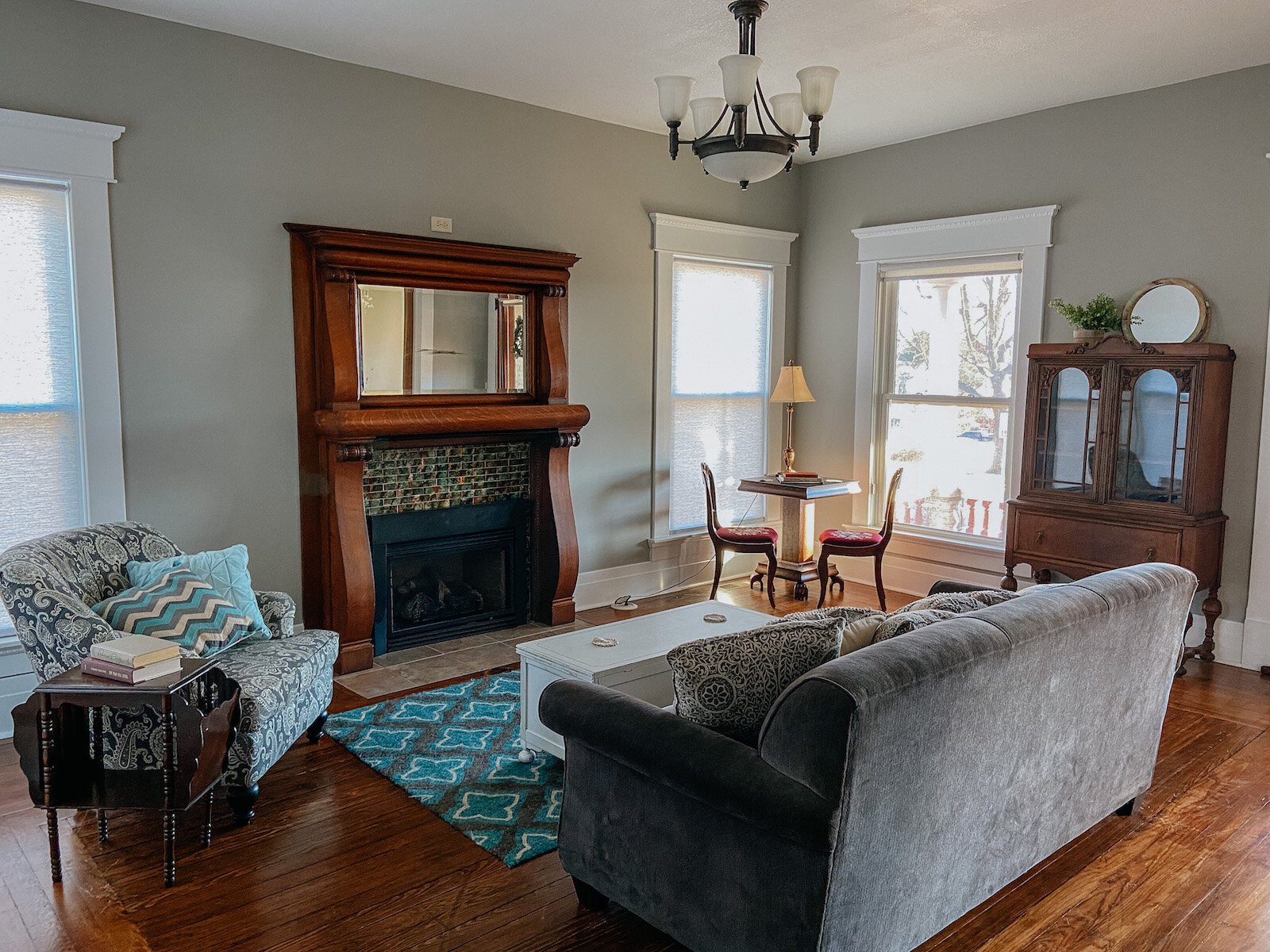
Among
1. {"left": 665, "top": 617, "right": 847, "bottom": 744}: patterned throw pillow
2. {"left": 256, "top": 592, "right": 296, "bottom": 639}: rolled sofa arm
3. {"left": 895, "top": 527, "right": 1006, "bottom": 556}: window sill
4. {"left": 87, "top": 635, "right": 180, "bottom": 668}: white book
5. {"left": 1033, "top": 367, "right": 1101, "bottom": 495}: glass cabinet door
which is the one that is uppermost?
{"left": 1033, "top": 367, "right": 1101, "bottom": 495}: glass cabinet door

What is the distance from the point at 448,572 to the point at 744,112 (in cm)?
292

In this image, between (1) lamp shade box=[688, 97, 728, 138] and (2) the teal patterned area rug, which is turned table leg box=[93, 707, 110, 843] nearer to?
(2) the teal patterned area rug

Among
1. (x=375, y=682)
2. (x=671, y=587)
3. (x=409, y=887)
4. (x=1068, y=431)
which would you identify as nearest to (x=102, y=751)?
(x=409, y=887)

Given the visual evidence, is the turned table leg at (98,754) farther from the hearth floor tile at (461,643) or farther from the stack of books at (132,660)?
the hearth floor tile at (461,643)

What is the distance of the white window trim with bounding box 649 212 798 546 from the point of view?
569cm

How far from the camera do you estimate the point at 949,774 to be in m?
2.14

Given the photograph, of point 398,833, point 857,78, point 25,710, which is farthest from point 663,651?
point 857,78

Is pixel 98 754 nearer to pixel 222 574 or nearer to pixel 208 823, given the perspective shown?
pixel 208 823

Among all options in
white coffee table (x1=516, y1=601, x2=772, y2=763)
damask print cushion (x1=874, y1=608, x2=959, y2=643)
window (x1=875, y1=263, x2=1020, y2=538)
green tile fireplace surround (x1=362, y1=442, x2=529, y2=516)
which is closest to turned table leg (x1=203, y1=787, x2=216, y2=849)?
white coffee table (x1=516, y1=601, x2=772, y2=763)

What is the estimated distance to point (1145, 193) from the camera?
477 cm

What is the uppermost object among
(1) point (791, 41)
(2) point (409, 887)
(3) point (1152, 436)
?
(1) point (791, 41)

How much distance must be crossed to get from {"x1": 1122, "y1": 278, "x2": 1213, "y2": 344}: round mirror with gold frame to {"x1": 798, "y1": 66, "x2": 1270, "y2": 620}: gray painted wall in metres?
0.06

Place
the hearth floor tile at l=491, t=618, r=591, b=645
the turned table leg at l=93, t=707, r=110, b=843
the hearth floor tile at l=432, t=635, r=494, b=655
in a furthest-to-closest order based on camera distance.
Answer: the hearth floor tile at l=491, t=618, r=591, b=645, the hearth floor tile at l=432, t=635, r=494, b=655, the turned table leg at l=93, t=707, r=110, b=843

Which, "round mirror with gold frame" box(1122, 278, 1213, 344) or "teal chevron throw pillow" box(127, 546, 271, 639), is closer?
"teal chevron throw pillow" box(127, 546, 271, 639)
